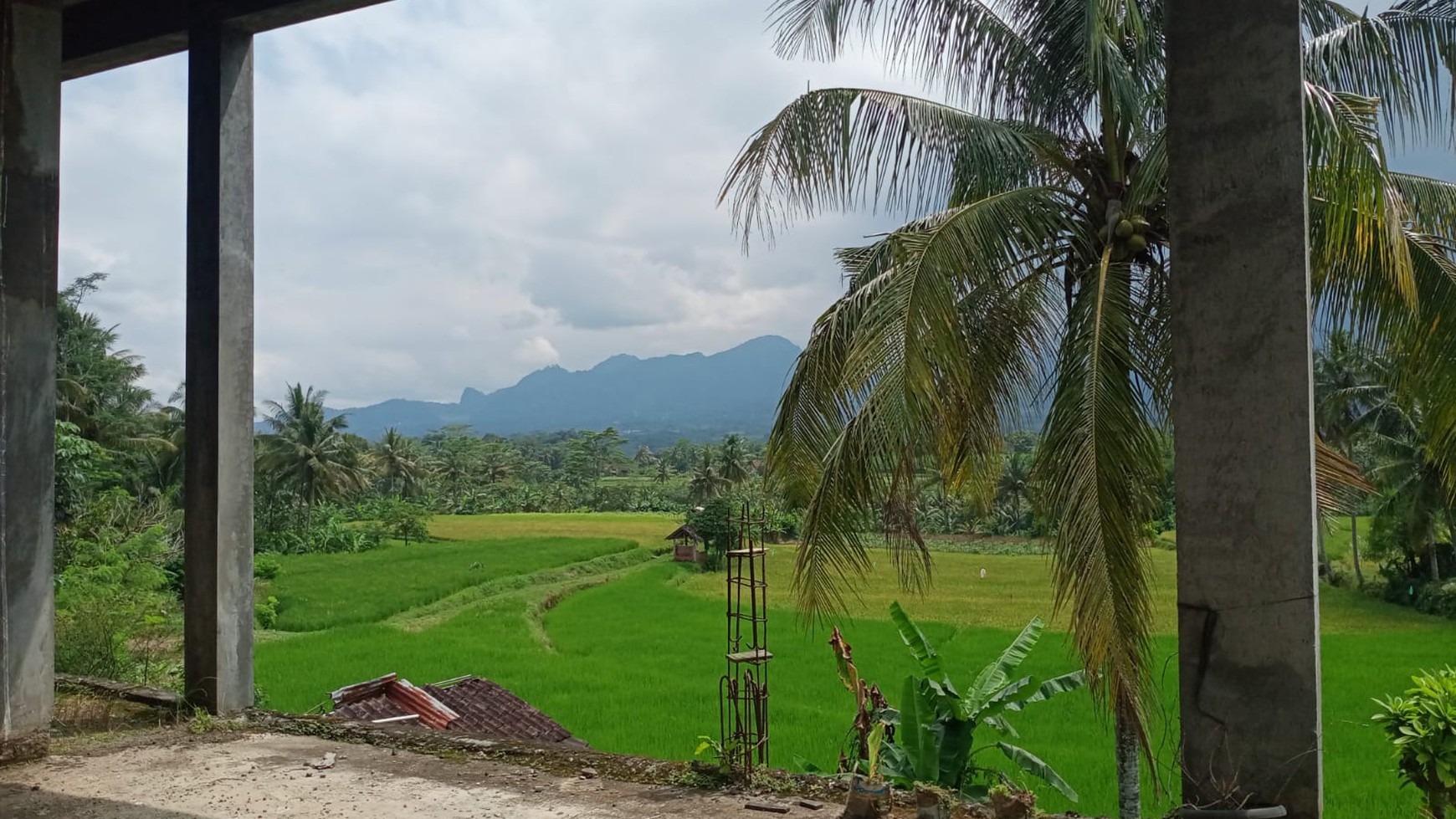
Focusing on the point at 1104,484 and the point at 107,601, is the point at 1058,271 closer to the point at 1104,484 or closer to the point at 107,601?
the point at 1104,484

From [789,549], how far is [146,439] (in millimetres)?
14292

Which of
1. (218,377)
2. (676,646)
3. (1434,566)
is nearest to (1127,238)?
(218,377)

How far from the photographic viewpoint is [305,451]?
29.8 metres

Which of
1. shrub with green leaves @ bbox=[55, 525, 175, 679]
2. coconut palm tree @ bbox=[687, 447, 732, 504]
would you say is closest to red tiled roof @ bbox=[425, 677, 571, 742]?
shrub with green leaves @ bbox=[55, 525, 175, 679]

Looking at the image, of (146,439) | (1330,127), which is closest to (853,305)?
(1330,127)

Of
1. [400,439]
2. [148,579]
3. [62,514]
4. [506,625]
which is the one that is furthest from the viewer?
[400,439]

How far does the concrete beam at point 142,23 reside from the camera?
4.27 m

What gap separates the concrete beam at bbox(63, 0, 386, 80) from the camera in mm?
4266

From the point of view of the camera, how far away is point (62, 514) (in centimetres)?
1374

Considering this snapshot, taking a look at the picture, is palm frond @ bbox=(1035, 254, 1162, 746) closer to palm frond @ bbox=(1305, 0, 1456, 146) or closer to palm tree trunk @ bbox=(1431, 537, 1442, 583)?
palm frond @ bbox=(1305, 0, 1456, 146)

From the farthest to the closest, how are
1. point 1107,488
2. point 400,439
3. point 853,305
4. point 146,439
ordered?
point 400,439, point 146,439, point 853,305, point 1107,488

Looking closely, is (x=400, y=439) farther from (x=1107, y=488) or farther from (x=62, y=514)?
(x=1107, y=488)

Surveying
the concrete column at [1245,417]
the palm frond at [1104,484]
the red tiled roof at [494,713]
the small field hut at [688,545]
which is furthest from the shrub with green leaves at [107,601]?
the small field hut at [688,545]

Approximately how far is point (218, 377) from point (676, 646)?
10750mm
